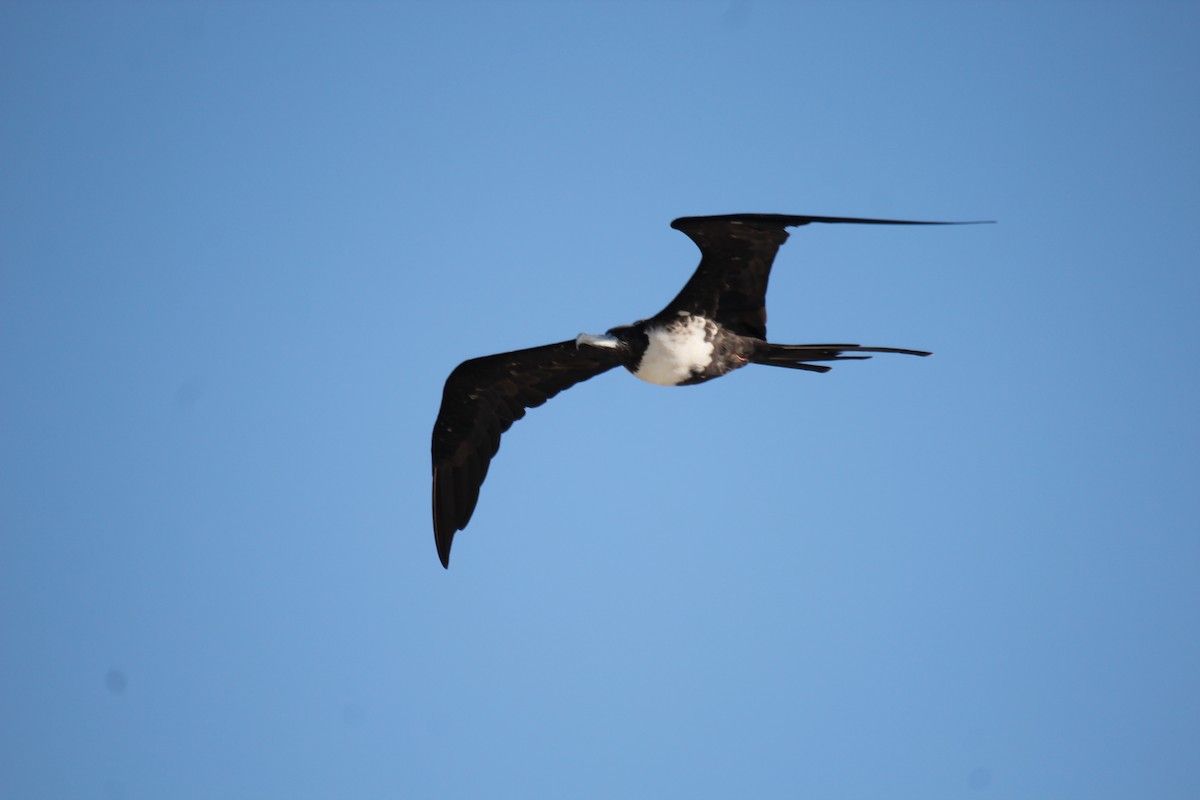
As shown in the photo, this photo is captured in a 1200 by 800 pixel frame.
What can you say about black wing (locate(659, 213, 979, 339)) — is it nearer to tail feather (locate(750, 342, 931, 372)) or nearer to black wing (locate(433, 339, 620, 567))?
tail feather (locate(750, 342, 931, 372))

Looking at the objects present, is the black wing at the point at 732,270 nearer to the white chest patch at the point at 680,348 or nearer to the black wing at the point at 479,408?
the white chest patch at the point at 680,348

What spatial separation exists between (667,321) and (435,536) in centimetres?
287

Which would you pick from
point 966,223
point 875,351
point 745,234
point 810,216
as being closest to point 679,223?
point 745,234

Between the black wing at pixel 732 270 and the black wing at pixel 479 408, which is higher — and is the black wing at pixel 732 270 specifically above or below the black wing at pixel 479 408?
above

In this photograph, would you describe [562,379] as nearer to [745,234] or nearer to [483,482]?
[483,482]

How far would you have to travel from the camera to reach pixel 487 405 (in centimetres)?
980

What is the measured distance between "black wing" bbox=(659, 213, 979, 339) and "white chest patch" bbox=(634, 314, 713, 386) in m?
0.10

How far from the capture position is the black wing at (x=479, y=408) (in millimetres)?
9430

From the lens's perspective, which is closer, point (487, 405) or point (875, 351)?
point (875, 351)

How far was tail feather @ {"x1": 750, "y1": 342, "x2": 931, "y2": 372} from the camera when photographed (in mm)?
7598

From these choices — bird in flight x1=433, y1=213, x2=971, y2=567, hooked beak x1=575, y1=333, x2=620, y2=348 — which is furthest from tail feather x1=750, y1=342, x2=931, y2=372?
hooked beak x1=575, y1=333, x2=620, y2=348

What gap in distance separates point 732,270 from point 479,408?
8.71 feet

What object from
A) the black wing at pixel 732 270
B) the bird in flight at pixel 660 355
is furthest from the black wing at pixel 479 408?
the black wing at pixel 732 270

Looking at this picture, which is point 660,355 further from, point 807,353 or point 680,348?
point 807,353
